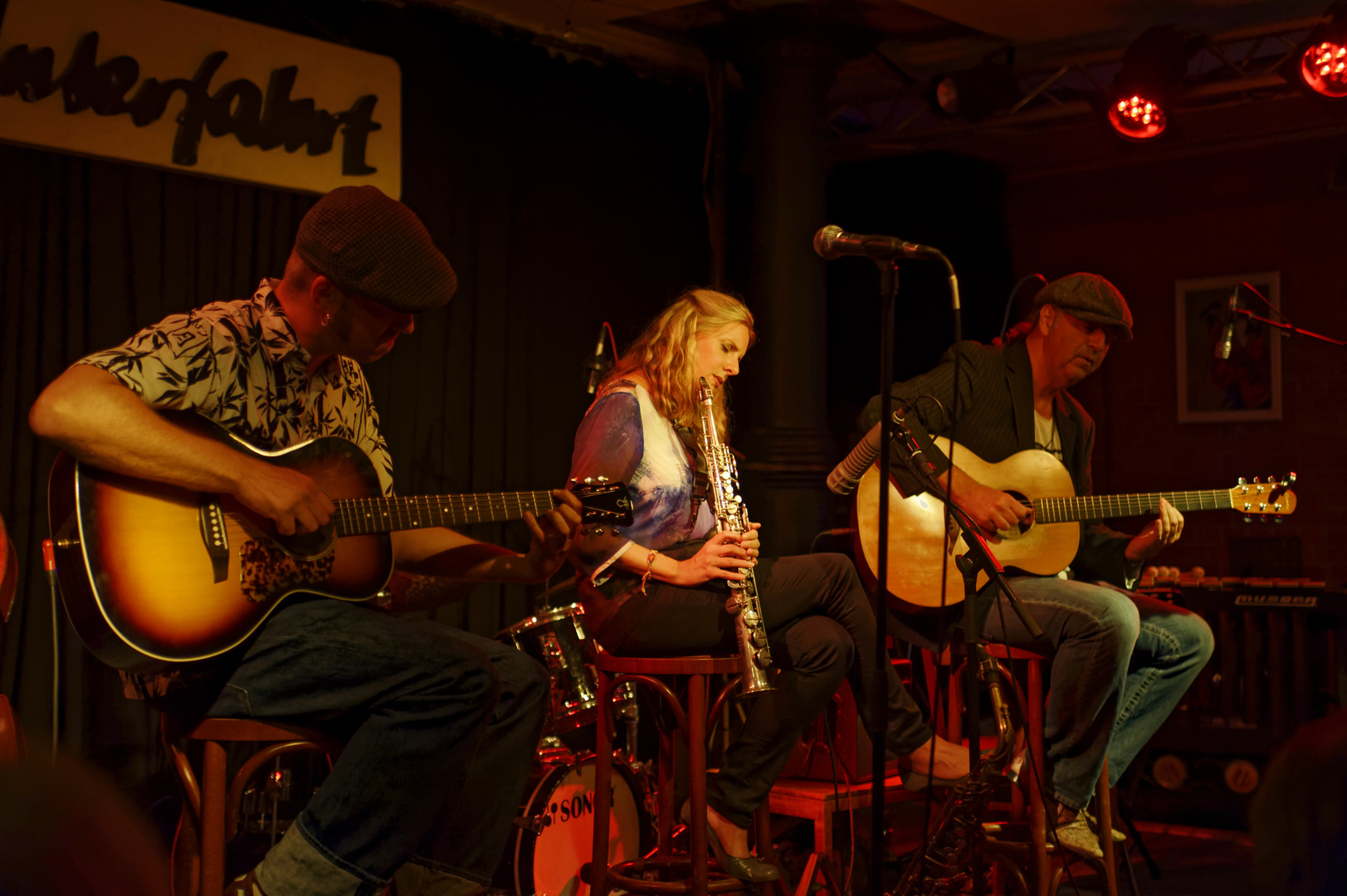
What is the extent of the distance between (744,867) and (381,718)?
3.83 feet

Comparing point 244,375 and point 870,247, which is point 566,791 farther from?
point 870,247

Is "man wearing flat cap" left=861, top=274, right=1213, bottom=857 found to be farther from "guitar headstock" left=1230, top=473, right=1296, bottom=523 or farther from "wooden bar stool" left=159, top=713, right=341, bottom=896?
"wooden bar stool" left=159, top=713, right=341, bottom=896

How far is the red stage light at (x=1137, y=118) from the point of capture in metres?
5.74

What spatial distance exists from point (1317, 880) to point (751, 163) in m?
5.67

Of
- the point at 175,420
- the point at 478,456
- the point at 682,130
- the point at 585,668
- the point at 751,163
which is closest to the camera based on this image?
the point at 175,420

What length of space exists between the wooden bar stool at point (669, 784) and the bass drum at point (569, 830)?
0.97ft

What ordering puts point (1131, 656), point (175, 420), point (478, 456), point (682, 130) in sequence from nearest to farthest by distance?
point (175, 420) → point (1131, 656) → point (478, 456) → point (682, 130)

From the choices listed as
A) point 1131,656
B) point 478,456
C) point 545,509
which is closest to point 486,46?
point 478,456

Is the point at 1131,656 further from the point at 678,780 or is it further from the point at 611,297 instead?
the point at 611,297

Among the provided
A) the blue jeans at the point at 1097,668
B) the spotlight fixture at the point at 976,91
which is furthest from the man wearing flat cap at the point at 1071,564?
the spotlight fixture at the point at 976,91

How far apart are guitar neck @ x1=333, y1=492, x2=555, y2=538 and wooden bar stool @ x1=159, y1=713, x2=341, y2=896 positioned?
0.45m

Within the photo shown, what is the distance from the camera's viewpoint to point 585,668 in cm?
405

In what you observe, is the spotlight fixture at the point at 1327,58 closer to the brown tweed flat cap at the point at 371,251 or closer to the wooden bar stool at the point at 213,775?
the brown tweed flat cap at the point at 371,251

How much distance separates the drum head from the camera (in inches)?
143
